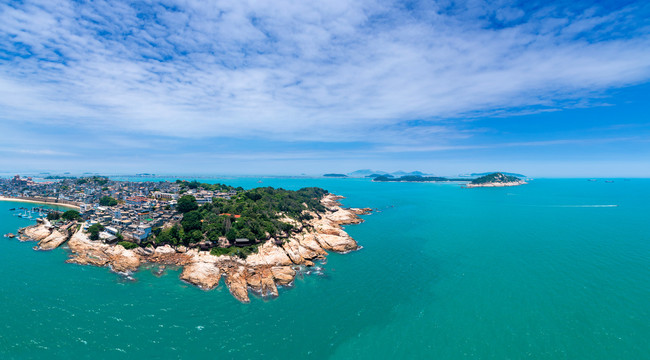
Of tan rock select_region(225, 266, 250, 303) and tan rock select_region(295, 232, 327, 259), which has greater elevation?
tan rock select_region(295, 232, 327, 259)

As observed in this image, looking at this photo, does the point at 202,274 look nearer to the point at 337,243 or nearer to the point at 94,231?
the point at 337,243

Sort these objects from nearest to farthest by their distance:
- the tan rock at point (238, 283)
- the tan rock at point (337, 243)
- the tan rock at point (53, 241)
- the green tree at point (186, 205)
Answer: the tan rock at point (238, 283), the tan rock at point (53, 241), the tan rock at point (337, 243), the green tree at point (186, 205)

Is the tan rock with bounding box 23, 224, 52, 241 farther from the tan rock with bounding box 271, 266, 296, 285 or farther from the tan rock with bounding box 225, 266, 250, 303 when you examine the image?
the tan rock with bounding box 271, 266, 296, 285

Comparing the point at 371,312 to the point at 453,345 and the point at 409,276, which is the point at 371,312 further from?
the point at 409,276

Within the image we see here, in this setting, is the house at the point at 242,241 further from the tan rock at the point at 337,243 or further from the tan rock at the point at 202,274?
the tan rock at the point at 337,243

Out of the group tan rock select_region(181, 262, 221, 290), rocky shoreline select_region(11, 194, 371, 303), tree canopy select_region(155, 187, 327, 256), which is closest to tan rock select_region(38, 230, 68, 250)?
rocky shoreline select_region(11, 194, 371, 303)

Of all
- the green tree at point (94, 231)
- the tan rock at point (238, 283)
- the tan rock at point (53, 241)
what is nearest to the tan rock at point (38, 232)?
the tan rock at point (53, 241)

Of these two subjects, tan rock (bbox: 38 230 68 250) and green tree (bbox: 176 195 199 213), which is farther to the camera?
green tree (bbox: 176 195 199 213)
